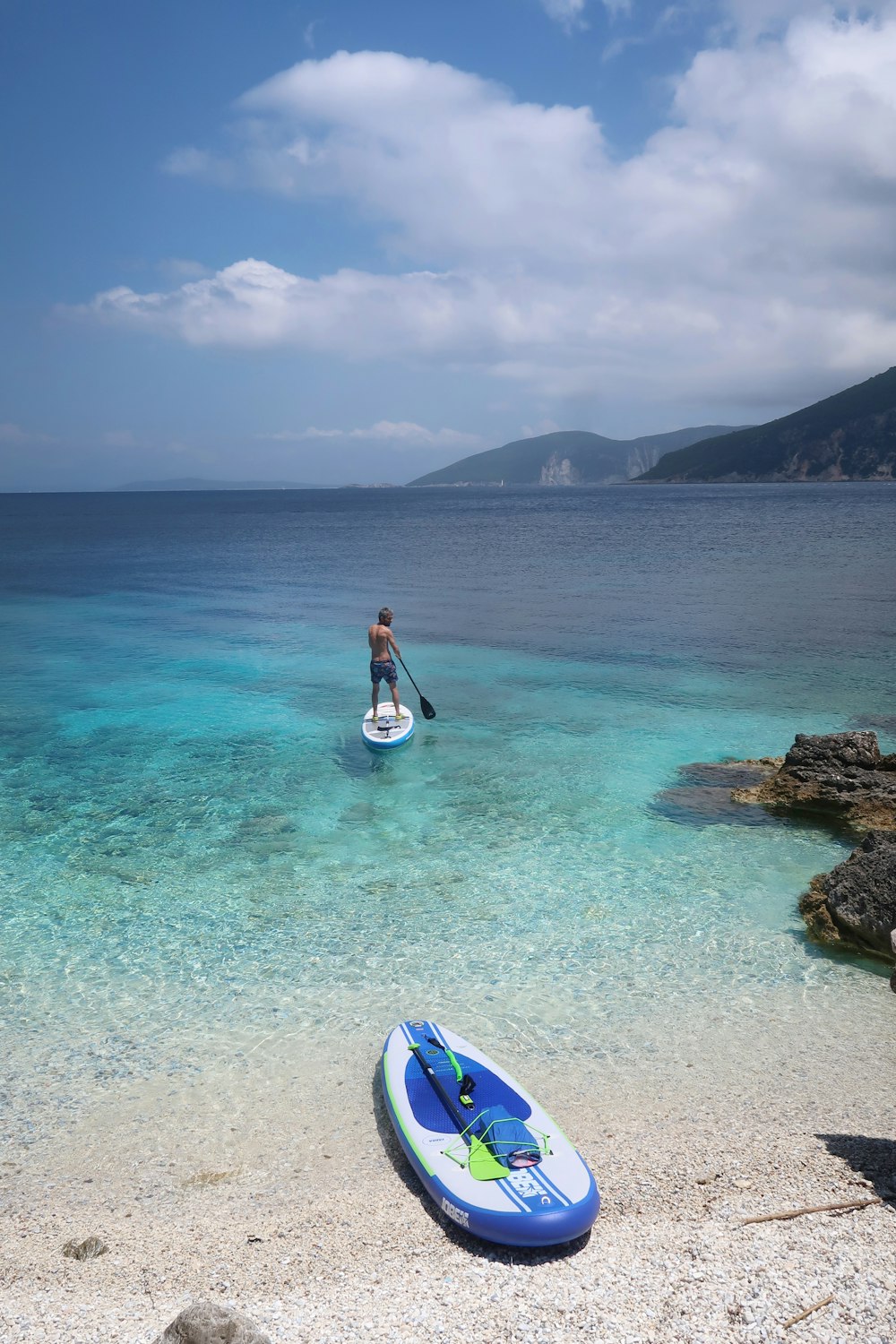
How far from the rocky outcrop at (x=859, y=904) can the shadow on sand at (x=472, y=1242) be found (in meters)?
5.93

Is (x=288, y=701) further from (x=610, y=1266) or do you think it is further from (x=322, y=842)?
(x=610, y=1266)

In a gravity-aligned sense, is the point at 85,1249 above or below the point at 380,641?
below

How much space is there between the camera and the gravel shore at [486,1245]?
5.42 metres

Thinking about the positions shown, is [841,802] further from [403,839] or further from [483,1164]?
[483,1164]

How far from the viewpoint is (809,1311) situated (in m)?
5.30

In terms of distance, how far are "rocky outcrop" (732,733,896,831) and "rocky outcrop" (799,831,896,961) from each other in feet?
9.36

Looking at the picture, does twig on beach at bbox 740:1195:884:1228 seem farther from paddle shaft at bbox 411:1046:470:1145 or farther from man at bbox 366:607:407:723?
man at bbox 366:607:407:723

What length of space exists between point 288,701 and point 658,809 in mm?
11363

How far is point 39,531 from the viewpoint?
103875 mm

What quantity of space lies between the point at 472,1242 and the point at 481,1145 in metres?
0.71

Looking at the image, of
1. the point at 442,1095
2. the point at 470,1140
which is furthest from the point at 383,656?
the point at 470,1140

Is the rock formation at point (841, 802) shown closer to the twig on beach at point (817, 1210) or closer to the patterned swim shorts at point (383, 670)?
the twig on beach at point (817, 1210)

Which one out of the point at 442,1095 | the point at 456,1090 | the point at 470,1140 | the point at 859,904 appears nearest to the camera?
the point at 470,1140

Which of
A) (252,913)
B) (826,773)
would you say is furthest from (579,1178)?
(826,773)
